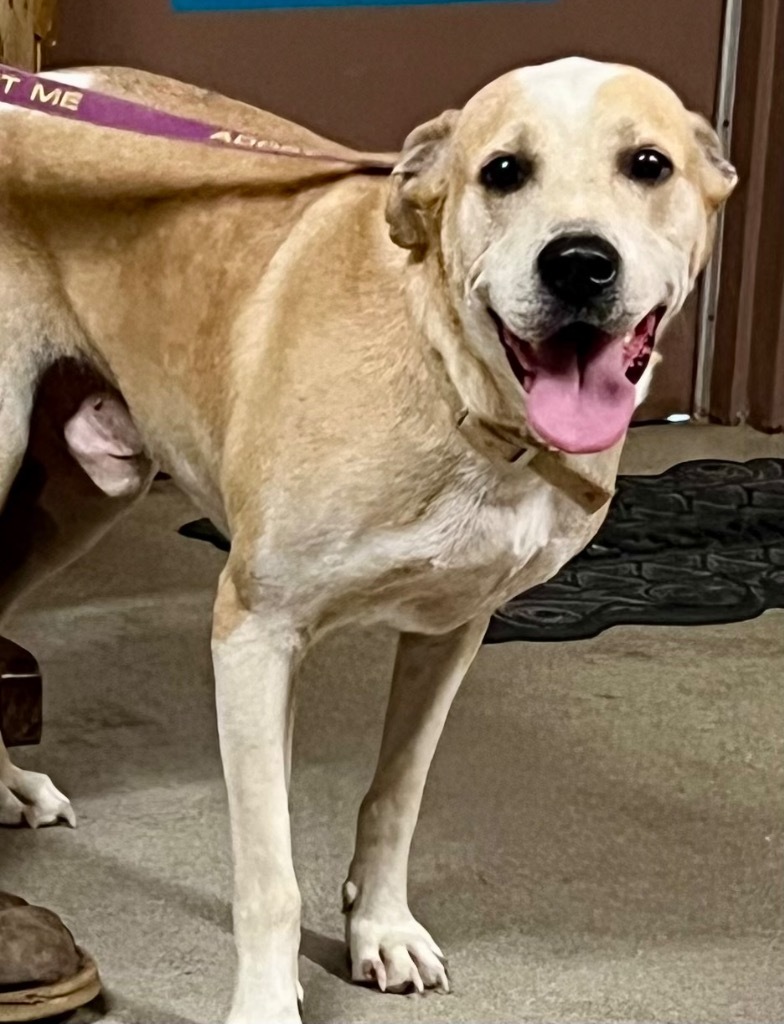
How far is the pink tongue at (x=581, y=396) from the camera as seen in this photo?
4.04 ft

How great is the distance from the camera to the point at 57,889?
1862 mm

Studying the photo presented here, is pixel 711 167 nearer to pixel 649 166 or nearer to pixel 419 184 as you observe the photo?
pixel 649 166

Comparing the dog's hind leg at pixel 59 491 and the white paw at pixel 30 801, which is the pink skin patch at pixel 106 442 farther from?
the white paw at pixel 30 801

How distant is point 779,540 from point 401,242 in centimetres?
197

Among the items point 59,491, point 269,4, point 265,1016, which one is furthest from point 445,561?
point 269,4

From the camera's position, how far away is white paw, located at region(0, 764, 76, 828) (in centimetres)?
201

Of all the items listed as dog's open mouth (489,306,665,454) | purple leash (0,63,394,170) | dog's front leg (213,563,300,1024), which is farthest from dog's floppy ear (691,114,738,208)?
dog's front leg (213,563,300,1024)

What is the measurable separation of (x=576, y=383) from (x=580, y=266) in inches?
4.5

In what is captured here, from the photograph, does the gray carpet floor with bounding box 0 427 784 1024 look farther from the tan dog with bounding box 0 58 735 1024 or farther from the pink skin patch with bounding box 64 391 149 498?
the pink skin patch with bounding box 64 391 149 498

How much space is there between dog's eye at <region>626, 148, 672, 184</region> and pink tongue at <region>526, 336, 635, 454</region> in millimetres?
130

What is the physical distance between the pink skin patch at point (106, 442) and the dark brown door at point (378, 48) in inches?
66.6

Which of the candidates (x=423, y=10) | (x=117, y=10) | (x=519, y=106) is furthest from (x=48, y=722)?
(x=423, y=10)

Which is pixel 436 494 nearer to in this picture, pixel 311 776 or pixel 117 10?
pixel 311 776

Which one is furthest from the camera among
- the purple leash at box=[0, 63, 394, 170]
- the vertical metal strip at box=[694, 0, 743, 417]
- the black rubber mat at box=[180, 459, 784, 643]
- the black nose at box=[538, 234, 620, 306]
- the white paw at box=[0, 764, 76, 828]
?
the vertical metal strip at box=[694, 0, 743, 417]
